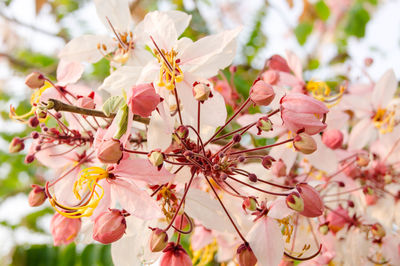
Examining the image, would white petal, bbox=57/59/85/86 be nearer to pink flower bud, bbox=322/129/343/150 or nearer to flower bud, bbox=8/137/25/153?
flower bud, bbox=8/137/25/153

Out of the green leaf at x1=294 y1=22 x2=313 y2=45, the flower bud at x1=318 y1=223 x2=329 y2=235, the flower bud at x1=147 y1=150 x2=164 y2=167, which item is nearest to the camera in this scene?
the flower bud at x1=147 y1=150 x2=164 y2=167

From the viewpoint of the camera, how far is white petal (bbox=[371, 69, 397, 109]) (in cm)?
106

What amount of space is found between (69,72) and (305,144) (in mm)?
493

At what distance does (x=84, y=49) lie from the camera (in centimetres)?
87

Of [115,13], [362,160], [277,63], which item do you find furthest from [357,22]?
[115,13]

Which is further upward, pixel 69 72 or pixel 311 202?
pixel 69 72

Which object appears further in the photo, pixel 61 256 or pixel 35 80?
pixel 61 256

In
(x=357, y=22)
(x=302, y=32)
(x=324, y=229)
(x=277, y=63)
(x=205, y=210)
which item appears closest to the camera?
(x=205, y=210)

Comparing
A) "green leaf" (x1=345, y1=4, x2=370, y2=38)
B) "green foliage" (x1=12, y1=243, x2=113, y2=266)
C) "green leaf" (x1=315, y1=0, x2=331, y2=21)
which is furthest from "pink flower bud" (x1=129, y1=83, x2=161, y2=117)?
"green leaf" (x1=345, y1=4, x2=370, y2=38)

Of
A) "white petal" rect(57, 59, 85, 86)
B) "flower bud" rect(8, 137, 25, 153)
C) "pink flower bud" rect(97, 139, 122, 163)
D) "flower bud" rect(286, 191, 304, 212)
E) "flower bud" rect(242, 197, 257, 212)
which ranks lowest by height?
"flower bud" rect(242, 197, 257, 212)

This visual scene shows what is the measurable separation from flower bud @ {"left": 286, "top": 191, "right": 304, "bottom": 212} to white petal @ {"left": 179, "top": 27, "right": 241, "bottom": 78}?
0.25 metres

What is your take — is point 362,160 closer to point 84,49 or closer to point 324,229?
point 324,229

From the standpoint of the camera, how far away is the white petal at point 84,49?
0.85 meters

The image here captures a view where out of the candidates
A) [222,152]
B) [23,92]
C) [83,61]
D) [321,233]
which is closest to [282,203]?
[222,152]
